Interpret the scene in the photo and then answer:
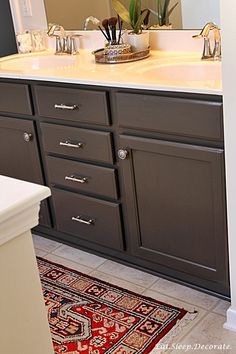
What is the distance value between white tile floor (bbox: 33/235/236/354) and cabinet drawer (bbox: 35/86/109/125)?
2.18ft

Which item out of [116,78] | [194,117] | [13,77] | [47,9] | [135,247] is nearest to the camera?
[194,117]

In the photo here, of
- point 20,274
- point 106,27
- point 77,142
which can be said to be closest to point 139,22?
point 106,27

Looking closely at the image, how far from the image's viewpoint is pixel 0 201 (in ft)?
2.89

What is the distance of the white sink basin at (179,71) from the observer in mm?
2197

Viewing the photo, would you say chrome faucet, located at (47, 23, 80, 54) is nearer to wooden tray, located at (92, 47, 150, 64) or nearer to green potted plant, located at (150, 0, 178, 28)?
wooden tray, located at (92, 47, 150, 64)

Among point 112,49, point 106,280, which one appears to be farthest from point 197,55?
point 106,280

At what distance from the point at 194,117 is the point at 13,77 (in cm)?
97

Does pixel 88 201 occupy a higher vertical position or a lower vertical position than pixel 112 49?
lower

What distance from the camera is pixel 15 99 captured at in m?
2.50

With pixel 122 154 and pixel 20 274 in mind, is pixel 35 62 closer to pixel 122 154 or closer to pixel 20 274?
pixel 122 154

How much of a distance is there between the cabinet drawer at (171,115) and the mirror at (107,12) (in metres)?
0.57

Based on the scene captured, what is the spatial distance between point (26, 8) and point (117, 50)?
32.3 inches

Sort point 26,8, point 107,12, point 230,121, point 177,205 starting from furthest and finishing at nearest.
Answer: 1. point 26,8
2. point 107,12
3. point 177,205
4. point 230,121

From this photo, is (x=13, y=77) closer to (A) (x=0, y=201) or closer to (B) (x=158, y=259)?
(B) (x=158, y=259)
